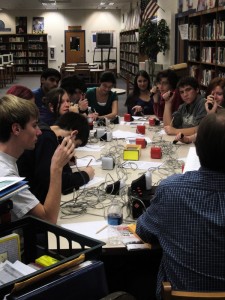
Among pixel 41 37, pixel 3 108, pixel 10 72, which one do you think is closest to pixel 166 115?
pixel 3 108

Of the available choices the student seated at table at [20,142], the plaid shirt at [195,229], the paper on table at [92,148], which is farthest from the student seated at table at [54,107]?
the plaid shirt at [195,229]

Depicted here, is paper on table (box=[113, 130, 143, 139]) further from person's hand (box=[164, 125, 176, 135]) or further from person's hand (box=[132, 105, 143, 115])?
person's hand (box=[132, 105, 143, 115])

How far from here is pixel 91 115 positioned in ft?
15.3

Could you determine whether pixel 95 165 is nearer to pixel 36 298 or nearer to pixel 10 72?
pixel 36 298

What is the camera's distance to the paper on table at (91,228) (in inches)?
71.7

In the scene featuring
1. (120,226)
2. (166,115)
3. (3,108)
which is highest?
(3,108)

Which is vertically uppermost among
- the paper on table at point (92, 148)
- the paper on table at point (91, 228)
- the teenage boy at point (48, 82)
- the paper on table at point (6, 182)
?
the teenage boy at point (48, 82)

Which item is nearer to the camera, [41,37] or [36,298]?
[36,298]

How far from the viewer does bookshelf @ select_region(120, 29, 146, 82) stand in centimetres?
1321

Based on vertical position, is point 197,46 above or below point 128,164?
above

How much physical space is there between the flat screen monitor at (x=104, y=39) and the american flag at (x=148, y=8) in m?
4.67

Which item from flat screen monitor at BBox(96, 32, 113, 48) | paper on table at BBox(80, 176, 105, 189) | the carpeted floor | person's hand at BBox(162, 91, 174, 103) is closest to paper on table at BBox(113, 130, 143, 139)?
person's hand at BBox(162, 91, 174, 103)

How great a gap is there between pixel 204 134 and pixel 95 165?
1.64 m

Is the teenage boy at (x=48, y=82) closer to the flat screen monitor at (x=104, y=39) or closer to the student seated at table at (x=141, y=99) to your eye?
the student seated at table at (x=141, y=99)
